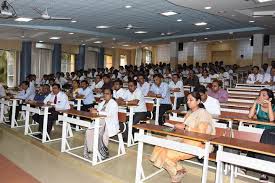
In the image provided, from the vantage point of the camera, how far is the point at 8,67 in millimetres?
16500

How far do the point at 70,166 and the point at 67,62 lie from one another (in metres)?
15.7

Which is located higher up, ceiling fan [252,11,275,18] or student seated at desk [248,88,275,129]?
ceiling fan [252,11,275,18]

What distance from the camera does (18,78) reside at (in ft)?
54.2

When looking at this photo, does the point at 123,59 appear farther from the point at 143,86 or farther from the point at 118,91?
the point at 118,91

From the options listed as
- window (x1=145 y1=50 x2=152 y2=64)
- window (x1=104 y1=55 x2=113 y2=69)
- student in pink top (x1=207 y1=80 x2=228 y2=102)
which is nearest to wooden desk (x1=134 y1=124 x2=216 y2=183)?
student in pink top (x1=207 y1=80 x2=228 y2=102)

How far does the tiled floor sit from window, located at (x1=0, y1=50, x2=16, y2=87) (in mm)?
11522

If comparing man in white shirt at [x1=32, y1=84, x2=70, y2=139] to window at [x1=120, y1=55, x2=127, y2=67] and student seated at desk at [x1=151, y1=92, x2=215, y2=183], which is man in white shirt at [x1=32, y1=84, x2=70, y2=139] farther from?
window at [x1=120, y1=55, x2=127, y2=67]

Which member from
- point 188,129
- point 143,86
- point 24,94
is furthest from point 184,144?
point 24,94

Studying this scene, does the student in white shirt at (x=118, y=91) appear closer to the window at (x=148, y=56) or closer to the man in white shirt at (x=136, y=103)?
the man in white shirt at (x=136, y=103)

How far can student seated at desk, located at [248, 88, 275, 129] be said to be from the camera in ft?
12.4

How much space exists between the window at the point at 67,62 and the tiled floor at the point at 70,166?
1370 cm

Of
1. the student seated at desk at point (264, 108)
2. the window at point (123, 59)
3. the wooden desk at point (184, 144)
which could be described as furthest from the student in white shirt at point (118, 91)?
the window at point (123, 59)

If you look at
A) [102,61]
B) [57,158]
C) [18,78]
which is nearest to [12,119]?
[57,158]

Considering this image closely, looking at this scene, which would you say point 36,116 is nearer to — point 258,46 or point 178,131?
point 178,131
